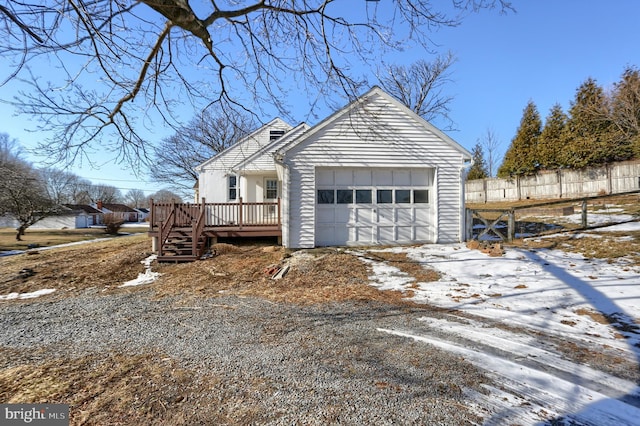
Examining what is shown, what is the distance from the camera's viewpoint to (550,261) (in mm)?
6875

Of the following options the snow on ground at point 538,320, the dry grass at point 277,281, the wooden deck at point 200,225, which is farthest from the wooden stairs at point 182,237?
the snow on ground at point 538,320

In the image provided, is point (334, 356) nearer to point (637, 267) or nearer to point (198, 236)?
point (637, 267)

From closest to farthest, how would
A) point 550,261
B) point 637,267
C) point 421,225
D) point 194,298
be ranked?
point 194,298, point 637,267, point 550,261, point 421,225

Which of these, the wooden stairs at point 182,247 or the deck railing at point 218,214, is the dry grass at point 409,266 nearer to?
the deck railing at point 218,214

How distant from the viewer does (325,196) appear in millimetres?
9836

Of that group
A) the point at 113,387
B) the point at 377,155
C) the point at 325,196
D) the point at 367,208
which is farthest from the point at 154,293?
the point at 377,155

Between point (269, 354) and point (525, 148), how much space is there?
1090 inches

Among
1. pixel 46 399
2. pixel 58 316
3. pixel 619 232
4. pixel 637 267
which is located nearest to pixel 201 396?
pixel 46 399

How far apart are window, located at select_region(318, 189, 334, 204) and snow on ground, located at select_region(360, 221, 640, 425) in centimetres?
282

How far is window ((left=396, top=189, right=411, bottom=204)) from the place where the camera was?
10.0 metres

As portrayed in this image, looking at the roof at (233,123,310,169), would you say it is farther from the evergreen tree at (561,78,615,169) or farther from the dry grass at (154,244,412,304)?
the evergreen tree at (561,78,615,169)

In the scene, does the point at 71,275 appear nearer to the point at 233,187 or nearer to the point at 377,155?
the point at 233,187

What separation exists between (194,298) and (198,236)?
4.99 meters

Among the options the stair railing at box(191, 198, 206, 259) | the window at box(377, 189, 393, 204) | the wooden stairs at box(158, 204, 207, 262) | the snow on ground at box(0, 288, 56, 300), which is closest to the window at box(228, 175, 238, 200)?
the wooden stairs at box(158, 204, 207, 262)
